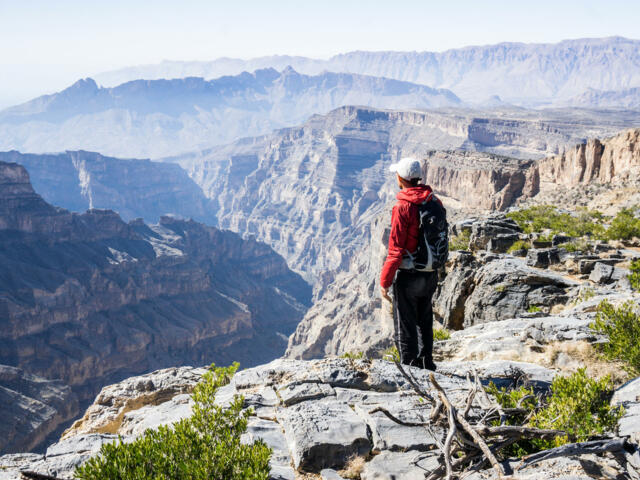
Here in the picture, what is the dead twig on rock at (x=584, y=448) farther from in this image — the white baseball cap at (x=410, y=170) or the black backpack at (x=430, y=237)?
the white baseball cap at (x=410, y=170)

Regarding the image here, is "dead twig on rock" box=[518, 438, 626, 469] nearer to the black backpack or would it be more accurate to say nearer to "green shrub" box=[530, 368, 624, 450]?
"green shrub" box=[530, 368, 624, 450]

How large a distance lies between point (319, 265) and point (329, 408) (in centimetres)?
18777

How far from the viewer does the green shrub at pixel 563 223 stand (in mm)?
20375

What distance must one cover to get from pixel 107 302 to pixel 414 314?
96.3m

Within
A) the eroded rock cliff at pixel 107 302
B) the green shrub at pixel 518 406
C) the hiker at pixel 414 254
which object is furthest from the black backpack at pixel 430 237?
the eroded rock cliff at pixel 107 302

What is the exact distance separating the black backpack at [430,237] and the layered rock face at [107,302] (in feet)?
261

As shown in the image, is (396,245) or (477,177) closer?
(396,245)

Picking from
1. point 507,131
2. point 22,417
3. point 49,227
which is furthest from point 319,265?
point 22,417

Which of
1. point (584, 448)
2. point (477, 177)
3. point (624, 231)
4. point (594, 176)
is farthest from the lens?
point (477, 177)

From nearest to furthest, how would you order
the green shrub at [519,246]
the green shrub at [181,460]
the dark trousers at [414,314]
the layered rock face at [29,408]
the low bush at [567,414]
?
the green shrub at [181,460], the low bush at [567,414], the dark trousers at [414,314], the green shrub at [519,246], the layered rock face at [29,408]

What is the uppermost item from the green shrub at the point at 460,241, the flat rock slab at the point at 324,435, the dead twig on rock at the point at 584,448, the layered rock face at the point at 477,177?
the dead twig on rock at the point at 584,448

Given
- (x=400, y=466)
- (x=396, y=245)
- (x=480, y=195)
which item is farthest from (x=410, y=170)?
(x=480, y=195)

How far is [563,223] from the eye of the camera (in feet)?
72.5

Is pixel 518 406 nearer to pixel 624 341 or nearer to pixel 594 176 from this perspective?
pixel 624 341
